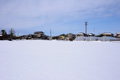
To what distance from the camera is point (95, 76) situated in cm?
289

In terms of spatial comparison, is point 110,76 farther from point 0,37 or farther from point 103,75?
point 0,37

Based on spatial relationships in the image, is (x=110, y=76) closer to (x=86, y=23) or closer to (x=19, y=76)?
(x=19, y=76)

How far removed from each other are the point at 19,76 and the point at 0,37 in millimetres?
56297

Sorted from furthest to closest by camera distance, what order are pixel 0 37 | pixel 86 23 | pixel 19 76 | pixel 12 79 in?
pixel 0 37 → pixel 86 23 → pixel 19 76 → pixel 12 79

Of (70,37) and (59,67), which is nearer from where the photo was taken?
(59,67)

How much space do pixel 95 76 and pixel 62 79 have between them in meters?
0.99

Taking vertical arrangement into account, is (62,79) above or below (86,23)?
below

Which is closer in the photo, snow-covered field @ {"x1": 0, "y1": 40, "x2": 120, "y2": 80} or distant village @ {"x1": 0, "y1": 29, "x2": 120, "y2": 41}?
snow-covered field @ {"x1": 0, "y1": 40, "x2": 120, "y2": 80}

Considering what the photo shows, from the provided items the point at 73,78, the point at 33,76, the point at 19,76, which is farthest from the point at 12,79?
the point at 73,78

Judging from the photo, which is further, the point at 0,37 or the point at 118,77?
the point at 0,37

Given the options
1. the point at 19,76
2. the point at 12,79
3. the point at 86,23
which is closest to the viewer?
the point at 12,79

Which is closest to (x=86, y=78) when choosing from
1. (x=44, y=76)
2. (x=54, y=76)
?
(x=54, y=76)

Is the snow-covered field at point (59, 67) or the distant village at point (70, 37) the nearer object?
the snow-covered field at point (59, 67)

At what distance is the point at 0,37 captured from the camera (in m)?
50.8
